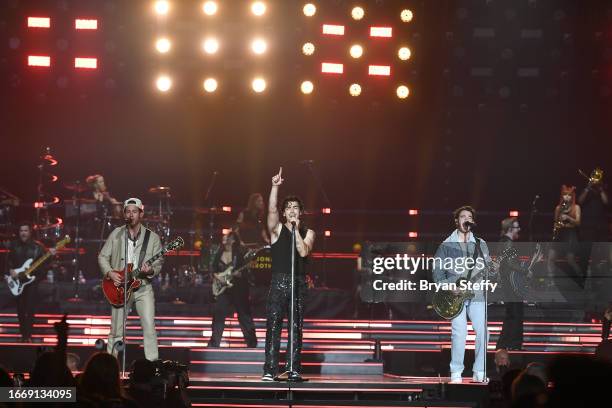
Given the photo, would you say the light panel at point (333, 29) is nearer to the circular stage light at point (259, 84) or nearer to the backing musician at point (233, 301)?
the circular stage light at point (259, 84)

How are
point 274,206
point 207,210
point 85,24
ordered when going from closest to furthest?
1. point 274,206
2. point 207,210
3. point 85,24

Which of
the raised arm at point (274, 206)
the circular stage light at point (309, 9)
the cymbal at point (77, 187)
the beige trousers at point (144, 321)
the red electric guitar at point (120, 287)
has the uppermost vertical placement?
the circular stage light at point (309, 9)

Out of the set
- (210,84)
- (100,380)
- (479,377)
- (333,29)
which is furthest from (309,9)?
(100,380)

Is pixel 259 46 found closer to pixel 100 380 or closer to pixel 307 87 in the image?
pixel 307 87

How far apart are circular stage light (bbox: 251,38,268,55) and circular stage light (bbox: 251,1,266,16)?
43 centimetres

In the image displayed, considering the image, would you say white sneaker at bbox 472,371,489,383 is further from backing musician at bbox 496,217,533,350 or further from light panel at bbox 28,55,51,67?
light panel at bbox 28,55,51,67

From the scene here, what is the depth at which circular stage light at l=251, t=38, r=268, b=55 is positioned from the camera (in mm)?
16453

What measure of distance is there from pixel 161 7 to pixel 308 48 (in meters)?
2.50

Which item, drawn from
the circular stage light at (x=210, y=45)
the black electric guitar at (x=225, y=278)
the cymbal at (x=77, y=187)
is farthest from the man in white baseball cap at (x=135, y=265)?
the circular stage light at (x=210, y=45)

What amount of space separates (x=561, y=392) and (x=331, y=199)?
13.7m

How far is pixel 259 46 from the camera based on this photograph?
16469mm

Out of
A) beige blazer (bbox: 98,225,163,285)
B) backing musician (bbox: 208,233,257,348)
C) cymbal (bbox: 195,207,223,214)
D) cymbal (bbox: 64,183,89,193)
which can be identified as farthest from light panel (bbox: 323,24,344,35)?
beige blazer (bbox: 98,225,163,285)

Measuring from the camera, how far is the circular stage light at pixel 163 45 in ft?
53.8

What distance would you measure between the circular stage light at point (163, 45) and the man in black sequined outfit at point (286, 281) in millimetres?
7517
